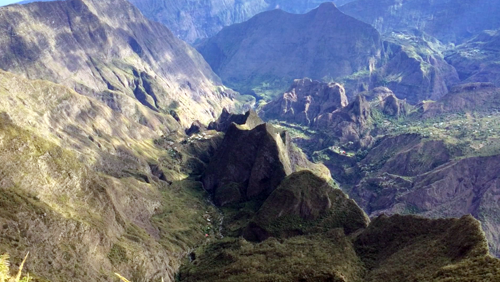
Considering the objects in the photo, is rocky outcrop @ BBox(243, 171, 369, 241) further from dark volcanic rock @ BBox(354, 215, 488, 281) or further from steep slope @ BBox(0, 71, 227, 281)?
steep slope @ BBox(0, 71, 227, 281)

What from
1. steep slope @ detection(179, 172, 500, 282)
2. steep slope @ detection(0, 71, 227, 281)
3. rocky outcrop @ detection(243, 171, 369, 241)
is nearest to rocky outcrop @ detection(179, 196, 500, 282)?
steep slope @ detection(179, 172, 500, 282)

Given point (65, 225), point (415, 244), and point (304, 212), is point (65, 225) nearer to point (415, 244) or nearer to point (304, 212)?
point (304, 212)

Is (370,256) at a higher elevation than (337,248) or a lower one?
lower

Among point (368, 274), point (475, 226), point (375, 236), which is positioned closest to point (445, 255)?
point (475, 226)

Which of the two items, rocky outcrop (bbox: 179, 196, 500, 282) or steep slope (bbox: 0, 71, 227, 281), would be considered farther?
steep slope (bbox: 0, 71, 227, 281)

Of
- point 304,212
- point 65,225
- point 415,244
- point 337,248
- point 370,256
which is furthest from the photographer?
point 304,212

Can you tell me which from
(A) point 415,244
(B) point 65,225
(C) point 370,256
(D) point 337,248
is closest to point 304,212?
(D) point 337,248

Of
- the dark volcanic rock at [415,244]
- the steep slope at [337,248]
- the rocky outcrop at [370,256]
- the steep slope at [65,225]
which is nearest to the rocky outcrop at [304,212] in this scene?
the steep slope at [337,248]

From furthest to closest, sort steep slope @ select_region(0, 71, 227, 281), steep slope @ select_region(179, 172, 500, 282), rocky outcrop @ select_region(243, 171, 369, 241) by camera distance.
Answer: rocky outcrop @ select_region(243, 171, 369, 241)
steep slope @ select_region(0, 71, 227, 281)
steep slope @ select_region(179, 172, 500, 282)

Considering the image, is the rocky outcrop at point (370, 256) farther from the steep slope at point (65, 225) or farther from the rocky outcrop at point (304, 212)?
the steep slope at point (65, 225)
